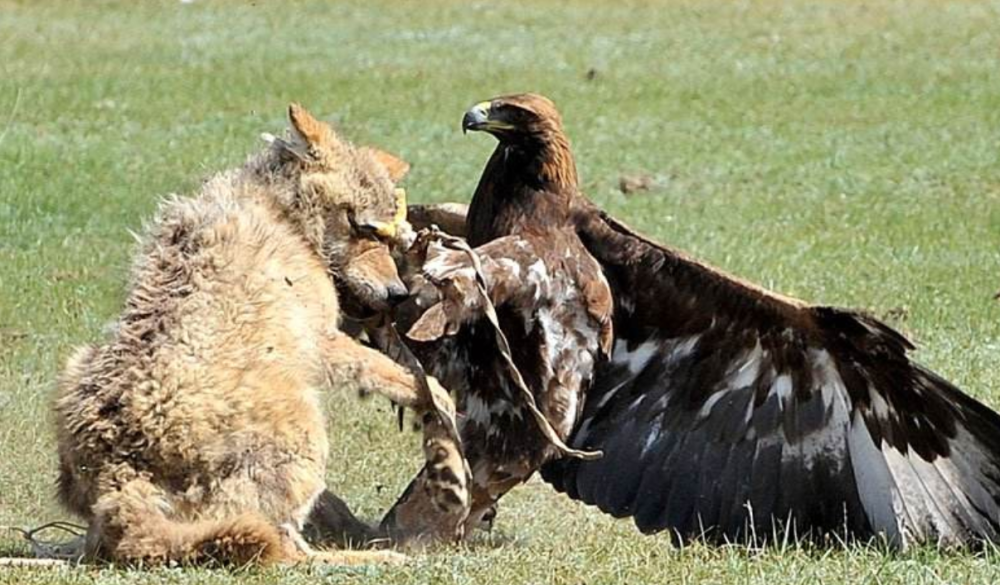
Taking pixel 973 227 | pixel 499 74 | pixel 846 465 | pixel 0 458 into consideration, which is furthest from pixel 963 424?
pixel 499 74

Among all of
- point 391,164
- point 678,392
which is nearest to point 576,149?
point 678,392

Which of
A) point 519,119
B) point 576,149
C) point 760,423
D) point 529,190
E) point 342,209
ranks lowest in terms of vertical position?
point 576,149

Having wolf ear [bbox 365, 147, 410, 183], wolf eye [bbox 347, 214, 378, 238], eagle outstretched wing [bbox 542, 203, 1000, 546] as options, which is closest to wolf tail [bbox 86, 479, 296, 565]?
wolf eye [bbox 347, 214, 378, 238]

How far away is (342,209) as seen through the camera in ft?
23.1

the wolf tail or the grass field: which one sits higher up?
the wolf tail

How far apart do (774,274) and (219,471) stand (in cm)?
667

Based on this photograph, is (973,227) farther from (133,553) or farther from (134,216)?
(133,553)

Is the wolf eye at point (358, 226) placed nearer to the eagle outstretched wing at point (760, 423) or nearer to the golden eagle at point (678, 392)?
the golden eagle at point (678, 392)

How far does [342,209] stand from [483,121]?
120 cm

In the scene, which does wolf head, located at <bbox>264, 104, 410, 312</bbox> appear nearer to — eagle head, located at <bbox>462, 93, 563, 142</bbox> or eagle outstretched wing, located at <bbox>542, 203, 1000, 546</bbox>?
eagle head, located at <bbox>462, 93, 563, 142</bbox>

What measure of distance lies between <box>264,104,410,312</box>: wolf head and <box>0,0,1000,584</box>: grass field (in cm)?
50

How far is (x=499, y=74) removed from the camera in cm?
2181

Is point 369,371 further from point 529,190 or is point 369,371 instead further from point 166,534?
point 529,190

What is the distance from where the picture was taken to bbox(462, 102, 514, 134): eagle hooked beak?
8070mm
